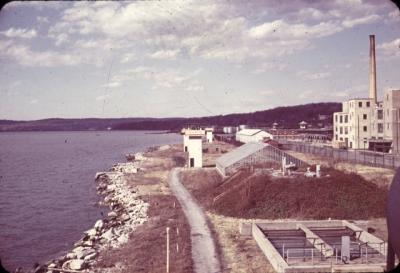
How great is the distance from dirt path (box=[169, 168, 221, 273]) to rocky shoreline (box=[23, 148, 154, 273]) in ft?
10.8

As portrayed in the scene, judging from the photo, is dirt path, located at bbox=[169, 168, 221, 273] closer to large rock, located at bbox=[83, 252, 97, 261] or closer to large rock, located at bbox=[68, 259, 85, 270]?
large rock, located at bbox=[83, 252, 97, 261]

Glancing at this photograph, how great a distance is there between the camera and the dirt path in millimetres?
19203

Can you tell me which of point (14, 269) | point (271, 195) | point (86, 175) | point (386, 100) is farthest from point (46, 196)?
point (386, 100)

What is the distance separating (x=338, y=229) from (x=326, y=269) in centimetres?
835

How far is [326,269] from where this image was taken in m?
17.2

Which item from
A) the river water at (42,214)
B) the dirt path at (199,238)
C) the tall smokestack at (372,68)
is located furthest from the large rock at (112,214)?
the tall smokestack at (372,68)

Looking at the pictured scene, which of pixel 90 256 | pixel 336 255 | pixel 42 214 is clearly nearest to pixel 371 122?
pixel 42 214

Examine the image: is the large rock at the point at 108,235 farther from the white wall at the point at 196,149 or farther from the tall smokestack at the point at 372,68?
the tall smokestack at the point at 372,68

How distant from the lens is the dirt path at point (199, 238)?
1920cm

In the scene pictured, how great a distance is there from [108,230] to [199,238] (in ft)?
27.0

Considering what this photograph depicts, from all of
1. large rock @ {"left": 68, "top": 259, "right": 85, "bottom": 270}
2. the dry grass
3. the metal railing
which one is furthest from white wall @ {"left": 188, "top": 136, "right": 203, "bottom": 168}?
the metal railing

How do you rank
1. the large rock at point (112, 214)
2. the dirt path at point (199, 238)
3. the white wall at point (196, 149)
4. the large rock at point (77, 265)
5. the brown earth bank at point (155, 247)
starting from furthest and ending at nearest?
the white wall at point (196, 149)
the large rock at point (112, 214)
the large rock at point (77, 265)
the brown earth bank at point (155, 247)
the dirt path at point (199, 238)

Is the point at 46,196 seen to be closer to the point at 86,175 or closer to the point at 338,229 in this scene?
the point at 86,175

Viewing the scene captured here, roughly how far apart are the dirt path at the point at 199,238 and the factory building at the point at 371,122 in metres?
37.2
